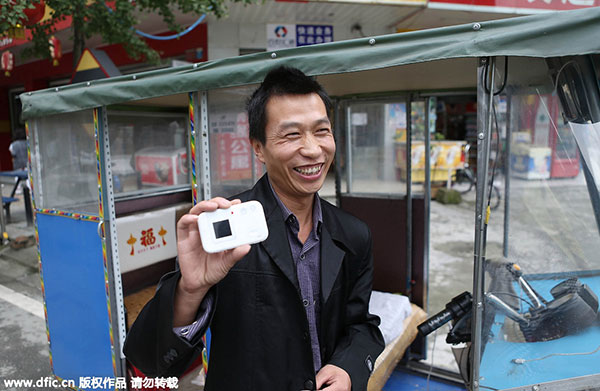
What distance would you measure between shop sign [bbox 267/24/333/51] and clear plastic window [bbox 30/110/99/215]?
5.20 meters

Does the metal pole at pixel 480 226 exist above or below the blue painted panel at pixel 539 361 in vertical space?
above

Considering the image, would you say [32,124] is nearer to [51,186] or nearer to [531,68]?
[51,186]

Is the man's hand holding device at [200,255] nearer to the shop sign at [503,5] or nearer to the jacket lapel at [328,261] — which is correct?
the jacket lapel at [328,261]

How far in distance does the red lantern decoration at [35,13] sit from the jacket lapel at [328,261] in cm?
555

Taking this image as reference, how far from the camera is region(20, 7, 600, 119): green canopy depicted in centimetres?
145

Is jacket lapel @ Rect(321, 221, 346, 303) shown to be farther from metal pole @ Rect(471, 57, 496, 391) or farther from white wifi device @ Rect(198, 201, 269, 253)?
metal pole @ Rect(471, 57, 496, 391)

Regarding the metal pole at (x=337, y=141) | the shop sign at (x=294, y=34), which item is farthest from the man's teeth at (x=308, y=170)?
the shop sign at (x=294, y=34)

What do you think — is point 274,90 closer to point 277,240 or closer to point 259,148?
point 259,148

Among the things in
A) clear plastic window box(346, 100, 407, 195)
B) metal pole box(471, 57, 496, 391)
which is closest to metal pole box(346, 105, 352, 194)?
clear plastic window box(346, 100, 407, 195)

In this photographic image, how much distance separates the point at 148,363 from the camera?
135 cm

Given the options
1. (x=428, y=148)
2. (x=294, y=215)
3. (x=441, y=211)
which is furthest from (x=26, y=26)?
(x=441, y=211)

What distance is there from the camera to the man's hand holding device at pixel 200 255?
119 cm

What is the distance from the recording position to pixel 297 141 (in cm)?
143

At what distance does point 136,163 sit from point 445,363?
341 cm
